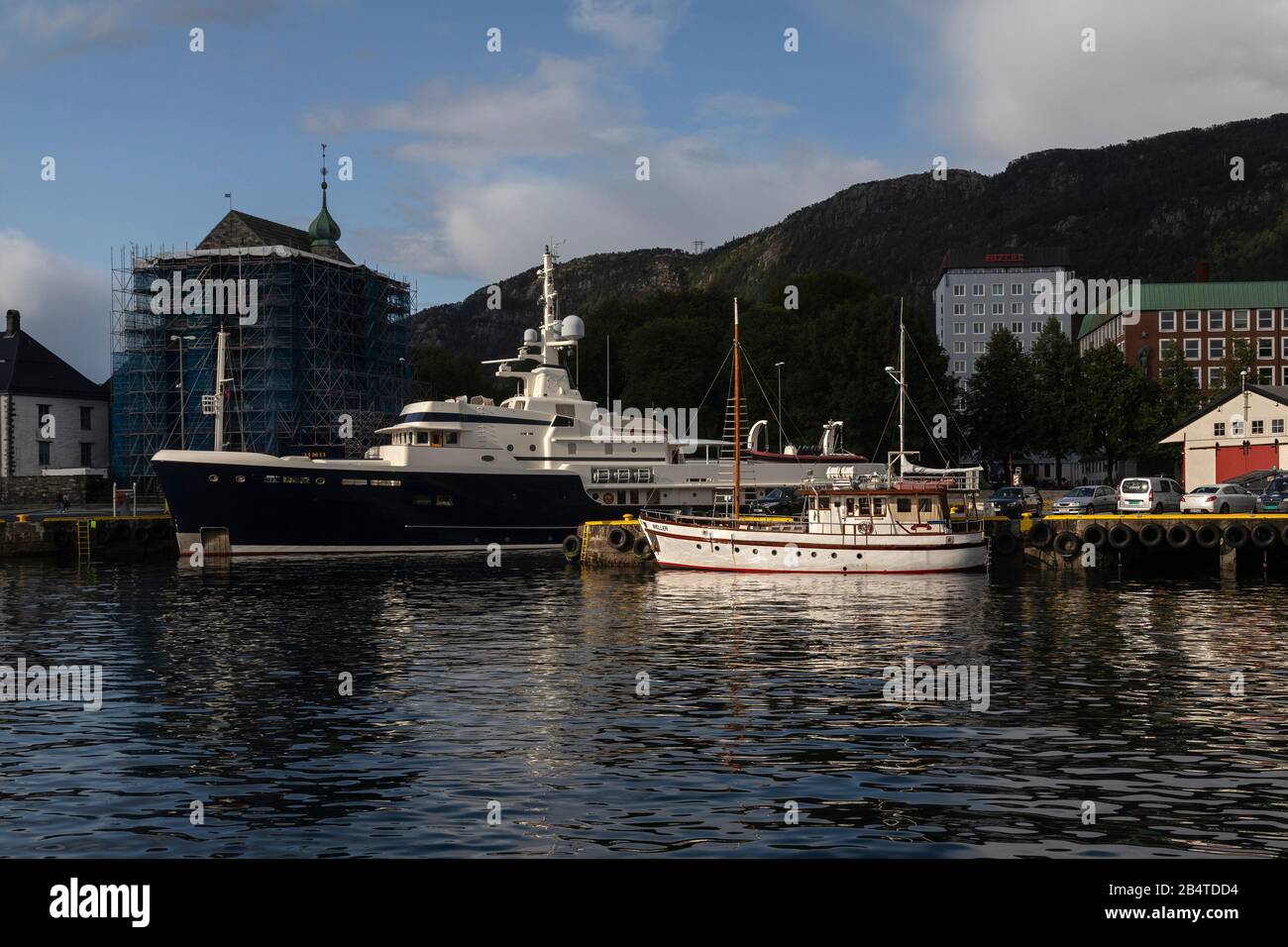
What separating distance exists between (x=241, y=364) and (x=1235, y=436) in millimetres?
81655

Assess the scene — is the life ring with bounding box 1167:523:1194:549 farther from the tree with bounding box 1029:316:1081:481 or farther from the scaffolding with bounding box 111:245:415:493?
the scaffolding with bounding box 111:245:415:493

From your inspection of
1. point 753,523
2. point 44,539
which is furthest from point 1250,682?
point 44,539

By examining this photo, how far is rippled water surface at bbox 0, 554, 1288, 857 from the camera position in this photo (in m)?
13.8

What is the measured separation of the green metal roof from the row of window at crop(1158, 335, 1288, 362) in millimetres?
4225

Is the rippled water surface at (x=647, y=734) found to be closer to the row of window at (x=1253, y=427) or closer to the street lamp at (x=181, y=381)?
the row of window at (x=1253, y=427)

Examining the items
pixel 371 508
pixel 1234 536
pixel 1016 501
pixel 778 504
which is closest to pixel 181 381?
pixel 371 508

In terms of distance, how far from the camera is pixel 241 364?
10856 centimetres

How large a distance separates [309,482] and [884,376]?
183 ft

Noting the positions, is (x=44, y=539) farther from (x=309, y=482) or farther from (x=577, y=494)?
(x=577, y=494)

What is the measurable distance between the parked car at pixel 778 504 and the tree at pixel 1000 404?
43351 mm

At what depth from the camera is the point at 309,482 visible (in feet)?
206
